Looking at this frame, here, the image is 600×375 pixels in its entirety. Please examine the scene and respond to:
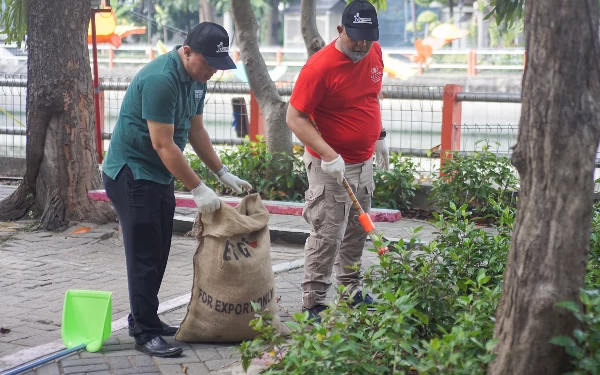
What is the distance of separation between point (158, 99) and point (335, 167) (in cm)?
106

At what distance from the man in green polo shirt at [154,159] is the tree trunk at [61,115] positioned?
3.51 metres

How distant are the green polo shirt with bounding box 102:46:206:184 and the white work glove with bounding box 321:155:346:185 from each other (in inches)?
30.8

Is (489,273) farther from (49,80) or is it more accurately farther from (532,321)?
(49,80)

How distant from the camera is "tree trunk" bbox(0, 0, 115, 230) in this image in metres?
8.02

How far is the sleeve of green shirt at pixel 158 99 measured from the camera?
14.4 feet

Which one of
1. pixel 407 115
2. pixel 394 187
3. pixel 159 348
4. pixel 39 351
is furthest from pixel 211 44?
pixel 407 115

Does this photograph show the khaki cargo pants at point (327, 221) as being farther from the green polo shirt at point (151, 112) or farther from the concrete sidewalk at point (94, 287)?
the green polo shirt at point (151, 112)

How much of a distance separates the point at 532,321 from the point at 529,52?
1.00 metres

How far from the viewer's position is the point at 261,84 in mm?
9234

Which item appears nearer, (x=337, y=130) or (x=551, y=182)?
(x=551, y=182)

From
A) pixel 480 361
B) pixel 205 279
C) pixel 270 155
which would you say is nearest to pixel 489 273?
pixel 480 361

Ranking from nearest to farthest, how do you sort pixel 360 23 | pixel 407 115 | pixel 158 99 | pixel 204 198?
pixel 158 99 < pixel 204 198 < pixel 360 23 < pixel 407 115

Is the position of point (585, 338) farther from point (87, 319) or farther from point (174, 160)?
point (87, 319)

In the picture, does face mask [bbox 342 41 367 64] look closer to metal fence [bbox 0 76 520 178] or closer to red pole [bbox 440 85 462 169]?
metal fence [bbox 0 76 520 178]
